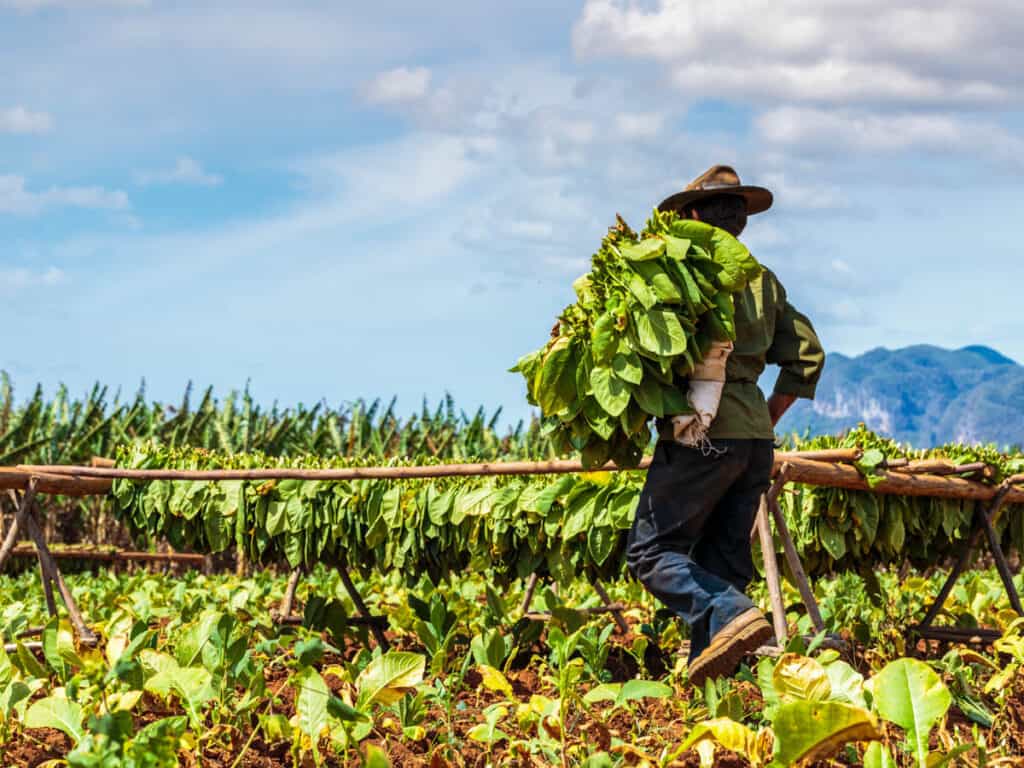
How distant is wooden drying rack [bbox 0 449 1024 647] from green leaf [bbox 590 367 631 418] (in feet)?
2.57

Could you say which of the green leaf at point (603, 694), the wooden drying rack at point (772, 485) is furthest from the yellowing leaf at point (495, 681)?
the wooden drying rack at point (772, 485)

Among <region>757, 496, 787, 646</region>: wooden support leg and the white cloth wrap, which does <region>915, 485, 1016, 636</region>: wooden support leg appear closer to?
<region>757, 496, 787, 646</region>: wooden support leg

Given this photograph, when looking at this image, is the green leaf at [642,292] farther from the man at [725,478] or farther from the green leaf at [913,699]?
the green leaf at [913,699]

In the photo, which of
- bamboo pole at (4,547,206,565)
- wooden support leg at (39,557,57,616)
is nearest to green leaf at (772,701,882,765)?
wooden support leg at (39,557,57,616)

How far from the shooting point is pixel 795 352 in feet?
15.0

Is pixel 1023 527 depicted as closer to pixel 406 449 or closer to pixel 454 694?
pixel 454 694

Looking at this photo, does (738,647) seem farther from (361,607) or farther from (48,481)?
(48,481)

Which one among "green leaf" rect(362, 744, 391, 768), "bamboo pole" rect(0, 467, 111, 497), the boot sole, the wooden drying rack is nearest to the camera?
"green leaf" rect(362, 744, 391, 768)

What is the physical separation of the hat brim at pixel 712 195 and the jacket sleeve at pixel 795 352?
0.34 meters

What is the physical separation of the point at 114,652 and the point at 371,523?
189cm

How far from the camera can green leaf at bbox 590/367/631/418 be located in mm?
4004

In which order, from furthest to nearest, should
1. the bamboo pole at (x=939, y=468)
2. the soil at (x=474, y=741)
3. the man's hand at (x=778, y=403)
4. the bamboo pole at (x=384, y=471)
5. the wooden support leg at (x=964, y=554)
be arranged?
1. the wooden support leg at (x=964, y=554)
2. the bamboo pole at (x=939, y=468)
3. the bamboo pole at (x=384, y=471)
4. the man's hand at (x=778, y=403)
5. the soil at (x=474, y=741)

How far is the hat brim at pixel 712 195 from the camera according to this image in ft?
14.4

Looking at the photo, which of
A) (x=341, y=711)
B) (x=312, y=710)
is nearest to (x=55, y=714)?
(x=312, y=710)
